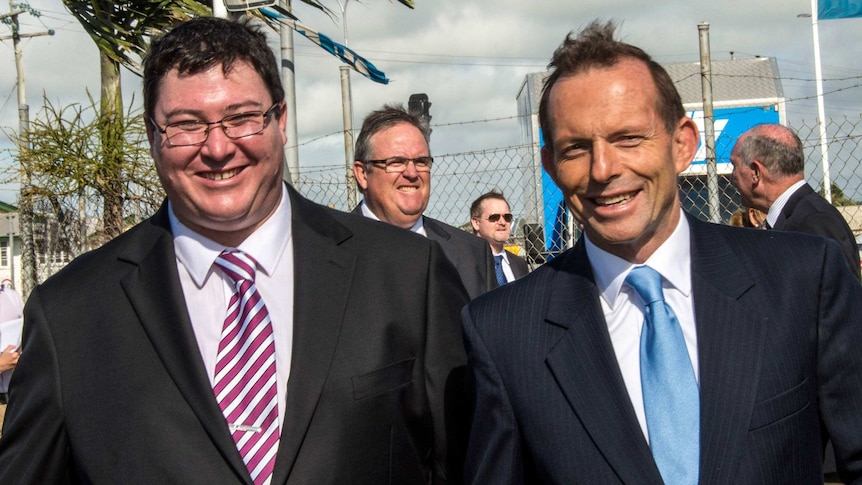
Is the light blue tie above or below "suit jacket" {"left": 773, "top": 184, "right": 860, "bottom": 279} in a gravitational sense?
below

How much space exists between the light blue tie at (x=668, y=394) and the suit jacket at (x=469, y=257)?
2.40 m

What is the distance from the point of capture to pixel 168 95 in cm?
221

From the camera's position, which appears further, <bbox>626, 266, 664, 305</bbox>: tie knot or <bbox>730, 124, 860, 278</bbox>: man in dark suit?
<bbox>730, 124, 860, 278</bbox>: man in dark suit

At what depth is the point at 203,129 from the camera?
2193 millimetres

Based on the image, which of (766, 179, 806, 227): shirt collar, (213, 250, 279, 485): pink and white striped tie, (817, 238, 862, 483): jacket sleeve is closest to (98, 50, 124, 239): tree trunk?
(766, 179, 806, 227): shirt collar

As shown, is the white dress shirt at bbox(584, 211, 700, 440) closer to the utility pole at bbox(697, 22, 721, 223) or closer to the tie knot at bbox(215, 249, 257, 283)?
the tie knot at bbox(215, 249, 257, 283)

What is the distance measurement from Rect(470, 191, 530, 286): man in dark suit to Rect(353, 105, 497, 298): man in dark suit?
2339 millimetres

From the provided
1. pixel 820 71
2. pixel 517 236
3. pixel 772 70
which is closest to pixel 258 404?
pixel 517 236

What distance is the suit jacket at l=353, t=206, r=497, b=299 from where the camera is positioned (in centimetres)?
444

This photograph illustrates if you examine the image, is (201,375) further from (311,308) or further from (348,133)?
(348,133)

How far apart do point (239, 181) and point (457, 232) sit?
2.48m

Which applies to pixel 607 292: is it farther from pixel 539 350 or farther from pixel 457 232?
pixel 457 232

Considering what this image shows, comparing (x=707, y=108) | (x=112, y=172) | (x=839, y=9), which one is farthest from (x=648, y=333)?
(x=839, y=9)

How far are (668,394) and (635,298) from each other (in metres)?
0.25
